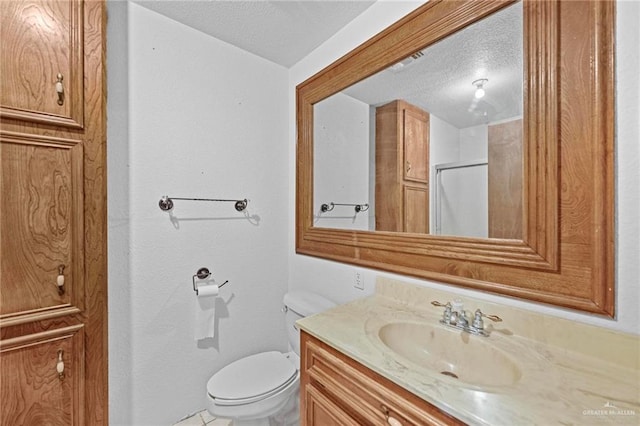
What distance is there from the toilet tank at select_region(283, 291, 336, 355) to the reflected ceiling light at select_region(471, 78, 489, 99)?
1.22 m

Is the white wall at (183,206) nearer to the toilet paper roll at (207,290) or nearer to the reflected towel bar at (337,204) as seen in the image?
the toilet paper roll at (207,290)

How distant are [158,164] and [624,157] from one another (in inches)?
74.2

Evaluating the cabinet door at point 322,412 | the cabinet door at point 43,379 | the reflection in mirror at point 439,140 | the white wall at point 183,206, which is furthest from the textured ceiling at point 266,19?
the cabinet door at point 322,412

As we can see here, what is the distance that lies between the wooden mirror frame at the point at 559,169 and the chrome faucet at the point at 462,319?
9 cm

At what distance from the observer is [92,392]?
1.25 metres

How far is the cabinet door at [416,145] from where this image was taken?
4.13ft

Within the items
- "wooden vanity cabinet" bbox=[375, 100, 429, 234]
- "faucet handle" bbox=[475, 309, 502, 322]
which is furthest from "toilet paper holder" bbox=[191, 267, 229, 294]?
"faucet handle" bbox=[475, 309, 502, 322]

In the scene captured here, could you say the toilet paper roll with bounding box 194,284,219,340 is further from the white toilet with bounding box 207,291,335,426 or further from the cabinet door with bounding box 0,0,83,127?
the cabinet door with bounding box 0,0,83,127

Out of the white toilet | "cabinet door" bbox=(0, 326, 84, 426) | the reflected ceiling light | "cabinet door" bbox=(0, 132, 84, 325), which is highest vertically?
the reflected ceiling light

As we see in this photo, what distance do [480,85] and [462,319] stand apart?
0.88m

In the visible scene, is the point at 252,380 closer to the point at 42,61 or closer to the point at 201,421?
the point at 201,421

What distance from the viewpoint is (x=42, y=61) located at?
3.65ft

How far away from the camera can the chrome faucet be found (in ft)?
3.11

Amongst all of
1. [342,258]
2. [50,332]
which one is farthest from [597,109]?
[50,332]
